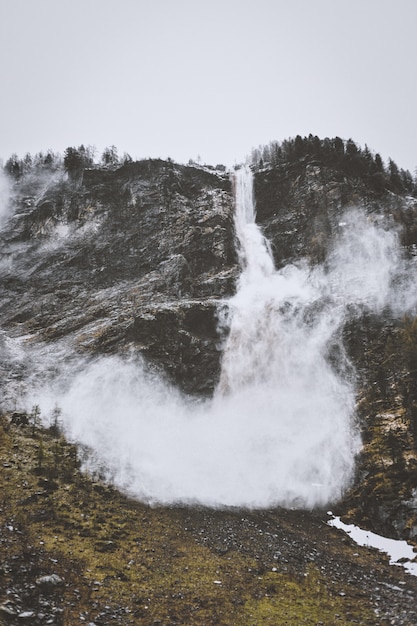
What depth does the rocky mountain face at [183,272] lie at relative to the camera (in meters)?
32.1

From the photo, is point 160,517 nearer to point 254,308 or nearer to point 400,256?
point 254,308

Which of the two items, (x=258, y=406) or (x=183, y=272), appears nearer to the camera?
(x=258, y=406)

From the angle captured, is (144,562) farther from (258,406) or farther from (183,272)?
(183,272)

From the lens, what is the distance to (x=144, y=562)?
20547 millimetres

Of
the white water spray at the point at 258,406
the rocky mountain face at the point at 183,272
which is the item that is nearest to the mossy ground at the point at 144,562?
the white water spray at the point at 258,406

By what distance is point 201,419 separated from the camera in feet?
126

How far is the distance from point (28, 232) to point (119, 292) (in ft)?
68.5

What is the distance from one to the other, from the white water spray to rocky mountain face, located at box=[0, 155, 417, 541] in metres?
1.82

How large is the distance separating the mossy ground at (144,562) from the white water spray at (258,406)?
3102mm

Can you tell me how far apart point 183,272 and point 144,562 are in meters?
35.7

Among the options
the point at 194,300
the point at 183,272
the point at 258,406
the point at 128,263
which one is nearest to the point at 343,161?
the point at 183,272

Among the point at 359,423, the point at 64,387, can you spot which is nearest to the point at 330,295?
the point at 359,423

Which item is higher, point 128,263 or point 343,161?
point 343,161

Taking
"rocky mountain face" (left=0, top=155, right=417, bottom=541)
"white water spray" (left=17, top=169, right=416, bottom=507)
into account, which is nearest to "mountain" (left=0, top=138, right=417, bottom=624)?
"rocky mountain face" (left=0, top=155, right=417, bottom=541)
